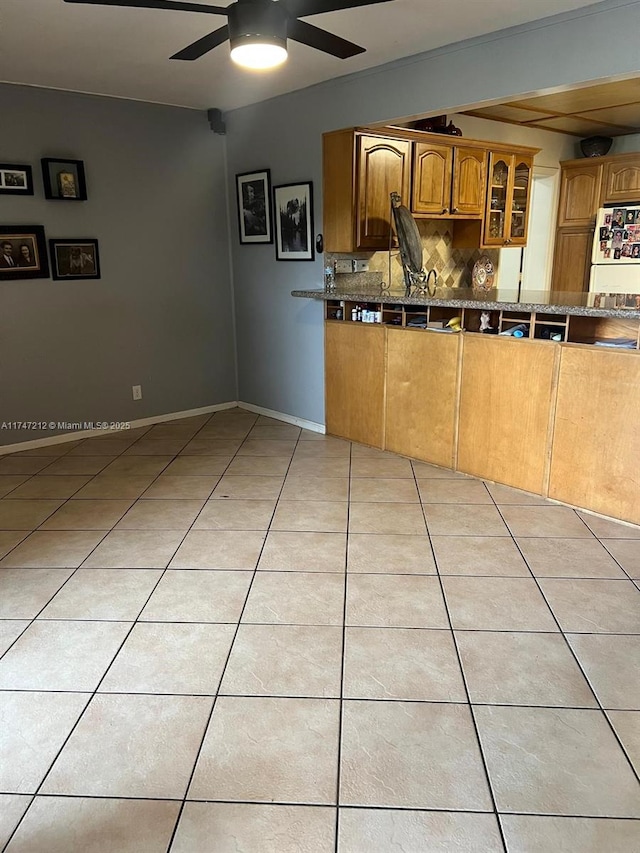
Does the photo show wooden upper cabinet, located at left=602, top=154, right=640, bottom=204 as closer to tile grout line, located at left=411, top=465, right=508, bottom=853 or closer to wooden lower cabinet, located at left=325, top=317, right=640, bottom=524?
wooden lower cabinet, located at left=325, top=317, right=640, bottom=524

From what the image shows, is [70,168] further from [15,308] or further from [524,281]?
[524,281]

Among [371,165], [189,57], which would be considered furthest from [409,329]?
[189,57]

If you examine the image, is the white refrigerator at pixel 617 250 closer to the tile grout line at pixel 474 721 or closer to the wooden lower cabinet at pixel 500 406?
the wooden lower cabinet at pixel 500 406

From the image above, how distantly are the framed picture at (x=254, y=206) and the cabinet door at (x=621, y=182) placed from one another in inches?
129

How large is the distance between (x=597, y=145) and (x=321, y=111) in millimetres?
3242

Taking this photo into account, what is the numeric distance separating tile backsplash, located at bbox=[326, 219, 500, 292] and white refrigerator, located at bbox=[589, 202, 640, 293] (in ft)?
3.17

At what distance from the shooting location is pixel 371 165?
4176 mm

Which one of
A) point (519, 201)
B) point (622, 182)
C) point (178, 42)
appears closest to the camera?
point (178, 42)

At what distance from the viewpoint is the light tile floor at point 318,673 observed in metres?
1.55

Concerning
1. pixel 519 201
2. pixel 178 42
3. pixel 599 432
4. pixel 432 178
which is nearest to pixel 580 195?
pixel 519 201

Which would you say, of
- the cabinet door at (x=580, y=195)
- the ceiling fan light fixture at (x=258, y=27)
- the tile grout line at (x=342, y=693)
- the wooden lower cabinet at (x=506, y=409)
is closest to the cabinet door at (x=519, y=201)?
the cabinet door at (x=580, y=195)

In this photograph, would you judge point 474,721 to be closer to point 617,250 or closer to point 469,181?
point 469,181

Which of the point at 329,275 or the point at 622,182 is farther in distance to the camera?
the point at 622,182

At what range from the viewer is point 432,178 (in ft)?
15.2
